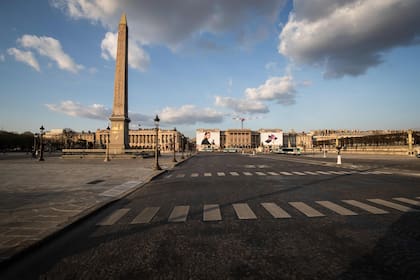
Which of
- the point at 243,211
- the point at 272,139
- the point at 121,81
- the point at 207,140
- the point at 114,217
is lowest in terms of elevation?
the point at 114,217

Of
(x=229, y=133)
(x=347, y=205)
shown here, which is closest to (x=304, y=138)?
(x=229, y=133)

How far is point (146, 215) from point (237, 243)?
325 centimetres

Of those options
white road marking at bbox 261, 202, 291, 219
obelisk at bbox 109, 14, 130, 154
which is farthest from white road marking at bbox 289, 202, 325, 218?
obelisk at bbox 109, 14, 130, 154

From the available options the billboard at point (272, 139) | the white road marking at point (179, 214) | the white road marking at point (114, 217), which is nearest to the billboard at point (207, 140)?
the billboard at point (272, 139)

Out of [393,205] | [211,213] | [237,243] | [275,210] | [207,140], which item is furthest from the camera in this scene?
[207,140]

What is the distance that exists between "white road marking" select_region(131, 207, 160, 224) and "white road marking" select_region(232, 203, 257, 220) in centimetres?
243

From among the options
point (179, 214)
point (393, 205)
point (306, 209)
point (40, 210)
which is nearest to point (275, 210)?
point (306, 209)

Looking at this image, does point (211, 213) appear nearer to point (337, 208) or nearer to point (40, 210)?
point (337, 208)

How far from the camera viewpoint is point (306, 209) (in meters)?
7.34

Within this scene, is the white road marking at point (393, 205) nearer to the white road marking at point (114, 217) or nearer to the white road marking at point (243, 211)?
the white road marking at point (243, 211)

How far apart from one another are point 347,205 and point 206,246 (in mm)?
5583

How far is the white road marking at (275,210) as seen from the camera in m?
6.61

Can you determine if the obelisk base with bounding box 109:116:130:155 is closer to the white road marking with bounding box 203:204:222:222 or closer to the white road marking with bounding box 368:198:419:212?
the white road marking with bounding box 203:204:222:222

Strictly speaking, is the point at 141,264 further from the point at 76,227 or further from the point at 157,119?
the point at 157,119
